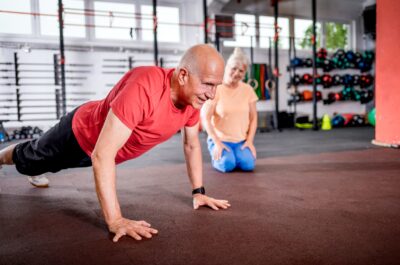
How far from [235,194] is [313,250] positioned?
1.02 m

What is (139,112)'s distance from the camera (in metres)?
1.47

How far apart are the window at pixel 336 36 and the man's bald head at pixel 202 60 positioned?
10.2 metres

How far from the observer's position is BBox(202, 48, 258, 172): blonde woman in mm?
3174

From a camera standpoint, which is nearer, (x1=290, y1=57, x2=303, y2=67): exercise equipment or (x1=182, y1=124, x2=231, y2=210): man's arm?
(x1=182, y1=124, x2=231, y2=210): man's arm

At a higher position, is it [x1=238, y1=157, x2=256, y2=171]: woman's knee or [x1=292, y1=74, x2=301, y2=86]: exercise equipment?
[x1=292, y1=74, x2=301, y2=86]: exercise equipment

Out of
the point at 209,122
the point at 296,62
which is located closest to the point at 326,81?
the point at 296,62

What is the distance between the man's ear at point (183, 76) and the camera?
5.04ft

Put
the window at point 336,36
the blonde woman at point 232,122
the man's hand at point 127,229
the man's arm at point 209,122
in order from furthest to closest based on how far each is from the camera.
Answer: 1. the window at point 336,36
2. the blonde woman at point 232,122
3. the man's arm at point 209,122
4. the man's hand at point 127,229

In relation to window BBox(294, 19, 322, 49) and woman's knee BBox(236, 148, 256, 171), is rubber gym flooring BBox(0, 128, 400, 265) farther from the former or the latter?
window BBox(294, 19, 322, 49)

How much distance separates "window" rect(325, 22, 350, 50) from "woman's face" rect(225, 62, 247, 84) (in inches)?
342

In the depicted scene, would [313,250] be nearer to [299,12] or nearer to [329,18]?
[299,12]

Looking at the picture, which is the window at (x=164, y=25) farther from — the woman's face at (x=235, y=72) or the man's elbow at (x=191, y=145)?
the man's elbow at (x=191, y=145)

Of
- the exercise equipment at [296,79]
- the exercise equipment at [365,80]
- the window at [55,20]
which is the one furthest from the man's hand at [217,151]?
the exercise equipment at [365,80]

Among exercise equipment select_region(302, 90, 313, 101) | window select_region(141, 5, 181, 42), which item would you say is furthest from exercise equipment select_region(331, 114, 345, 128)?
window select_region(141, 5, 181, 42)
